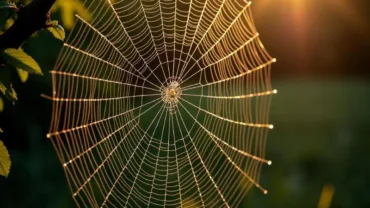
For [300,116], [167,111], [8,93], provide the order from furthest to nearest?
[300,116]
[167,111]
[8,93]

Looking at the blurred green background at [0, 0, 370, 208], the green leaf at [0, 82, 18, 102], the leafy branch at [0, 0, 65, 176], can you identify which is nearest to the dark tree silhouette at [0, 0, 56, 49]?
the leafy branch at [0, 0, 65, 176]

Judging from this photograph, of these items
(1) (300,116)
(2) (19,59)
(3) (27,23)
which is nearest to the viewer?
(3) (27,23)

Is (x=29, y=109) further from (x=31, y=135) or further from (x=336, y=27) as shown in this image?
(x=336, y=27)

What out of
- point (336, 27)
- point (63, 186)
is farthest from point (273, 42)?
point (63, 186)

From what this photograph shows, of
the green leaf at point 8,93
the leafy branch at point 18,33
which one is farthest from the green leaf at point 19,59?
the green leaf at point 8,93

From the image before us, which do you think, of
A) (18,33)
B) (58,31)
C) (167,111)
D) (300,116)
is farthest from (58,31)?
(300,116)

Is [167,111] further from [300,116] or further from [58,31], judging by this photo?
[58,31]

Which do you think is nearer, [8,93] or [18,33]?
[18,33]

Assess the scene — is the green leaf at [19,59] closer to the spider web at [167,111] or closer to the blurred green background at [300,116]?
the spider web at [167,111]
